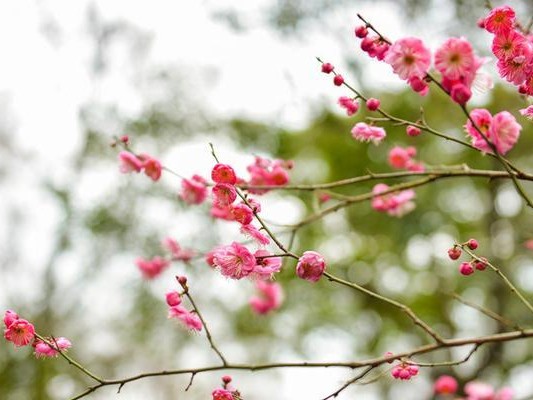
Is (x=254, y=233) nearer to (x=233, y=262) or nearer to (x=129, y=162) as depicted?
(x=233, y=262)

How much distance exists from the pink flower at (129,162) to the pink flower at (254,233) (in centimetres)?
67

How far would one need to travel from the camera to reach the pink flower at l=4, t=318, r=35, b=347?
3.60 feet

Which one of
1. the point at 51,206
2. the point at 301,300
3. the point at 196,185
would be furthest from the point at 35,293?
the point at 196,185

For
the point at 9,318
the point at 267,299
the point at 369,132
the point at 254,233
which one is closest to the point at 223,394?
the point at 254,233

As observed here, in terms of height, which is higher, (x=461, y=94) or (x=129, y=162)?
(x=129, y=162)

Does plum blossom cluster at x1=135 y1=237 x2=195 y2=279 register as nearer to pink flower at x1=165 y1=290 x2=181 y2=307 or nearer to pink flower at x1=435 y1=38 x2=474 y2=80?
pink flower at x1=165 y1=290 x2=181 y2=307

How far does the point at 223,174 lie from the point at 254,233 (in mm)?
110

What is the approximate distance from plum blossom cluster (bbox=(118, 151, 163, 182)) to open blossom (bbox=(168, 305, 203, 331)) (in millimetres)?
529

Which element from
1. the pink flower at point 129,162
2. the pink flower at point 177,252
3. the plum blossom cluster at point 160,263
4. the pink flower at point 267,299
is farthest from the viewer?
the pink flower at point 267,299

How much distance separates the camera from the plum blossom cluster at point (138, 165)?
1.63 metres

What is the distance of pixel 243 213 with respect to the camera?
1037mm

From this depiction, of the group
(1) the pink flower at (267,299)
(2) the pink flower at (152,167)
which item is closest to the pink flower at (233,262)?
(2) the pink flower at (152,167)

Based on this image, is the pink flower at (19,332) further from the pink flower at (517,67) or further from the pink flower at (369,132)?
the pink flower at (517,67)

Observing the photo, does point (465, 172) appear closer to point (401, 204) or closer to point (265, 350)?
point (401, 204)
